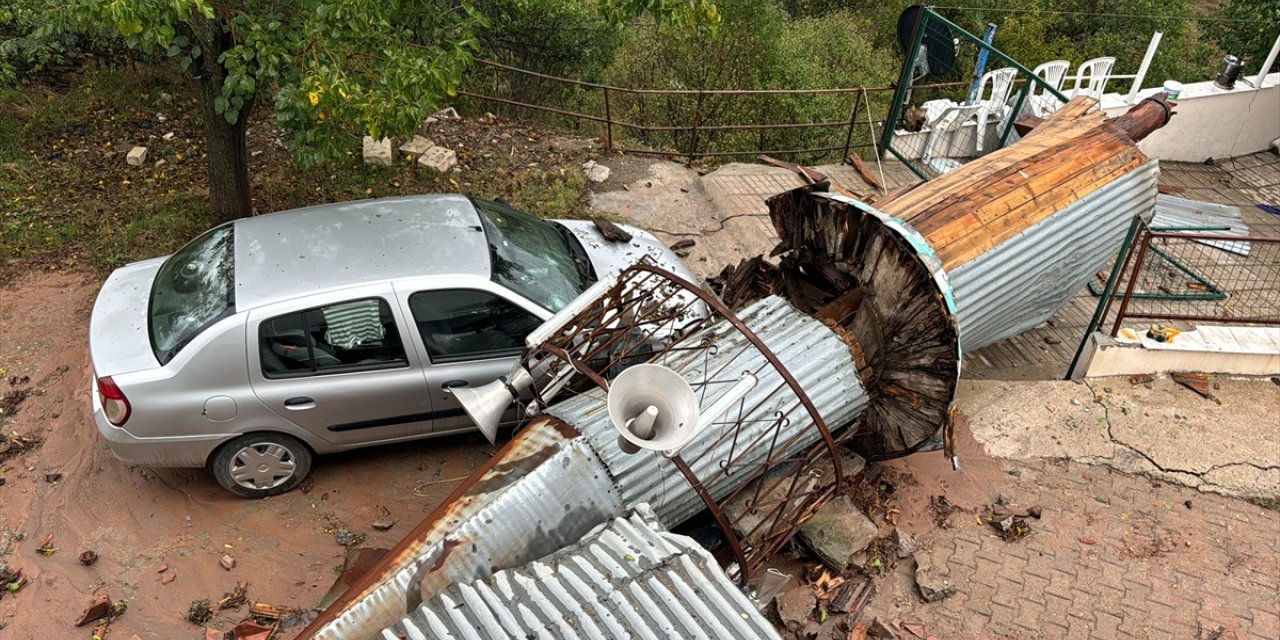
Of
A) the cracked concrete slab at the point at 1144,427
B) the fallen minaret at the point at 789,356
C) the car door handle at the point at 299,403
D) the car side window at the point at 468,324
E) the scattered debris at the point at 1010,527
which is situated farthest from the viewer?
the cracked concrete slab at the point at 1144,427

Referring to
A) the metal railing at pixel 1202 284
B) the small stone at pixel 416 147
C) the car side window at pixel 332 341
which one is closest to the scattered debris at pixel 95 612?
the car side window at pixel 332 341

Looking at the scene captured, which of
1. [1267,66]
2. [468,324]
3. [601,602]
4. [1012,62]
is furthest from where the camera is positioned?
[1267,66]

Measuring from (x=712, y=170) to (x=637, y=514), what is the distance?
619 centimetres

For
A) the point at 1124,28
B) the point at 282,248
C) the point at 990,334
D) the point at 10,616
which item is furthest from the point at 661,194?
the point at 1124,28

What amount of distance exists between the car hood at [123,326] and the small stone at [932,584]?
461 cm

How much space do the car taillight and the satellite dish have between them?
26.6 feet

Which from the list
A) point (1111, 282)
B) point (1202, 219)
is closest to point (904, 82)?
point (1202, 219)

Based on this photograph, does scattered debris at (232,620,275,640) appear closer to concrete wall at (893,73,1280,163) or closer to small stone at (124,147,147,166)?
small stone at (124,147,147,166)

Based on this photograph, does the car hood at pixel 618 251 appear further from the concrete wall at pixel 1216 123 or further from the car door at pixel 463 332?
the concrete wall at pixel 1216 123

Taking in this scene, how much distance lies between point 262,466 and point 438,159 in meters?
4.43

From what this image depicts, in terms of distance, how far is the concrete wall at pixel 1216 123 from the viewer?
10.0m

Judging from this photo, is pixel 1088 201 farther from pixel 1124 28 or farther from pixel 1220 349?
pixel 1124 28

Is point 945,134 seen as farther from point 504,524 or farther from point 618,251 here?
point 504,524

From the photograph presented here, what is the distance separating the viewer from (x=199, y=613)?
432 cm
